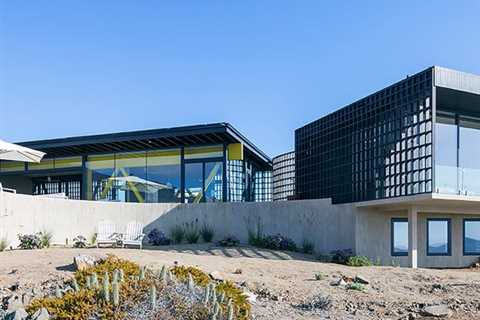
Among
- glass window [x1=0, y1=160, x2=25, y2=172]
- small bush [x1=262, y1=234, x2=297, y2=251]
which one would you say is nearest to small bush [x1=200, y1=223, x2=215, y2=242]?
small bush [x1=262, y1=234, x2=297, y2=251]

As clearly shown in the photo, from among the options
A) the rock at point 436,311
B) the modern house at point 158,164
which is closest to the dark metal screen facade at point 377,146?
the modern house at point 158,164

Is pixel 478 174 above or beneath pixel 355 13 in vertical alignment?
beneath

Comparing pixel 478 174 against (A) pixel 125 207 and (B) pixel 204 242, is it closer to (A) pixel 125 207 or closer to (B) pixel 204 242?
(B) pixel 204 242

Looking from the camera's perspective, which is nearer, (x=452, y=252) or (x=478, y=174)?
(x=478, y=174)

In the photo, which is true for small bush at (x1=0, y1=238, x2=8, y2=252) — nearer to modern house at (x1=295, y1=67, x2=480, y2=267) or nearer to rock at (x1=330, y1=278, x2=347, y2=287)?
rock at (x1=330, y1=278, x2=347, y2=287)

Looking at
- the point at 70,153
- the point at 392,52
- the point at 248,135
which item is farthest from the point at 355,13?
the point at 70,153

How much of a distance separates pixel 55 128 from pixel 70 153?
1.36 metres

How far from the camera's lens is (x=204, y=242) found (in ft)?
55.7

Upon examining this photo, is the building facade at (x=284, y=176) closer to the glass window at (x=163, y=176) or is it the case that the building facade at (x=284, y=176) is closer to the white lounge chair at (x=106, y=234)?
the glass window at (x=163, y=176)

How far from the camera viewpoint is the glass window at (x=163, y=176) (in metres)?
→ 20.3

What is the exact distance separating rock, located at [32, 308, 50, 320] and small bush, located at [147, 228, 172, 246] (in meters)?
11.2

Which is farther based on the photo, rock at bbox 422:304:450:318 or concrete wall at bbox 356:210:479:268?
concrete wall at bbox 356:210:479:268

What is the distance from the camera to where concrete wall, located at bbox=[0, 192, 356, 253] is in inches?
592

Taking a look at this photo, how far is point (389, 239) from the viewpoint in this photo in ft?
51.2
